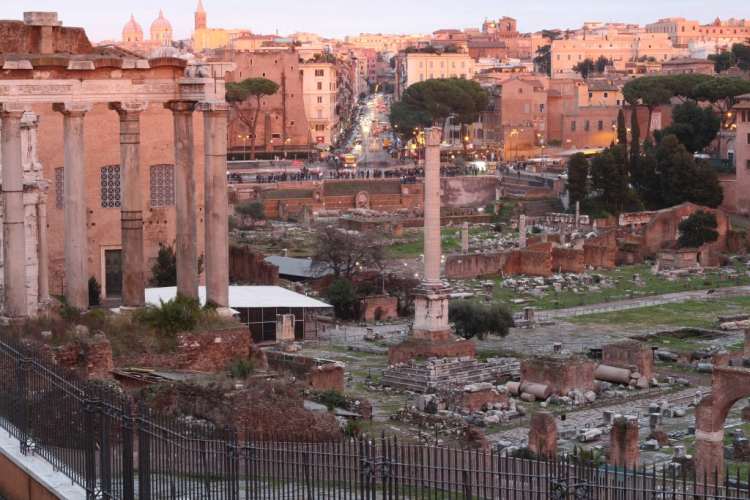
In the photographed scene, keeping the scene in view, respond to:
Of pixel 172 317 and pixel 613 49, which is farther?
pixel 613 49

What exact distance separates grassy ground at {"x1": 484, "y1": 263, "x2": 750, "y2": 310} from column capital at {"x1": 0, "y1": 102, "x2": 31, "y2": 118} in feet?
77.7

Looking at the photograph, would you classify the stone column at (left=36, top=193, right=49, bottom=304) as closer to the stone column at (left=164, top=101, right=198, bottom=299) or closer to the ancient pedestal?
the stone column at (left=164, top=101, right=198, bottom=299)

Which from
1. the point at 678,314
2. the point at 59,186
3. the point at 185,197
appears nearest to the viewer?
the point at 185,197

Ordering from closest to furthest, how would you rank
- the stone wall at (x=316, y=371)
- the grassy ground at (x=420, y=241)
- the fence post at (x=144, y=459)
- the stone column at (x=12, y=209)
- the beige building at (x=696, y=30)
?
the fence post at (x=144, y=459) → the stone column at (x=12, y=209) → the stone wall at (x=316, y=371) → the grassy ground at (x=420, y=241) → the beige building at (x=696, y=30)

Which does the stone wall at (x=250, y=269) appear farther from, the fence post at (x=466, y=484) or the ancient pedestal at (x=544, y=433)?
the fence post at (x=466, y=484)

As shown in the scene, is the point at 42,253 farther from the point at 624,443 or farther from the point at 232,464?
the point at 232,464

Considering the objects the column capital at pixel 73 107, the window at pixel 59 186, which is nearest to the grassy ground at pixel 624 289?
the window at pixel 59 186

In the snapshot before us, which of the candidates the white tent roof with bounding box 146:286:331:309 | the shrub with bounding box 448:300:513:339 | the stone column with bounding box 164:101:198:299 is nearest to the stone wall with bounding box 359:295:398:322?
the white tent roof with bounding box 146:286:331:309

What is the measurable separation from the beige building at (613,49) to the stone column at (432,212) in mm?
111579

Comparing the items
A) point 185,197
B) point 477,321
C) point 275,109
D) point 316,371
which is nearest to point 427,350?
point 477,321

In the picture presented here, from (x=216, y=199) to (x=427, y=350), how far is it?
465 inches

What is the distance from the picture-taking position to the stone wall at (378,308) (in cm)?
3888

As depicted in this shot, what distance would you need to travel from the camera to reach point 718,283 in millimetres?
45125

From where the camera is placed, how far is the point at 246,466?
34.9 ft
